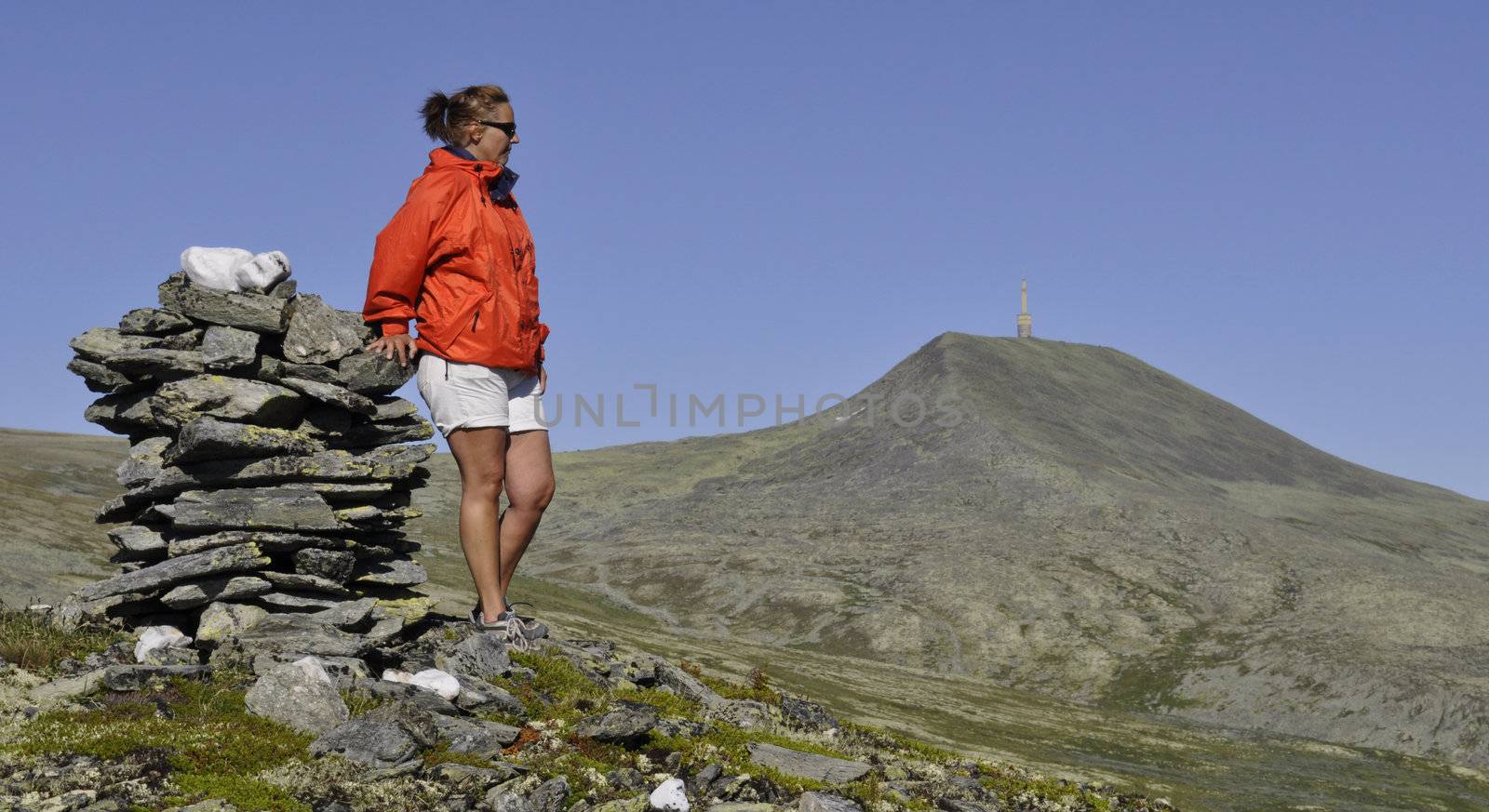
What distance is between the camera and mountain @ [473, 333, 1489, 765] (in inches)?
3558

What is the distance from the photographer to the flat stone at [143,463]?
15.6 m

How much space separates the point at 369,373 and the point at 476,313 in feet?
9.69

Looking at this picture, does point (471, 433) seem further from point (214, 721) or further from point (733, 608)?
point (733, 608)

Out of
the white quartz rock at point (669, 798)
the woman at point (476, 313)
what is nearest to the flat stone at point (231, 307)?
the woman at point (476, 313)

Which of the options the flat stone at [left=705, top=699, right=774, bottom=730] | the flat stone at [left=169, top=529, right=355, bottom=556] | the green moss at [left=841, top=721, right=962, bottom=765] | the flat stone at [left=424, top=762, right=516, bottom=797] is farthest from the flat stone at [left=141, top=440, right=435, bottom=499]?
the green moss at [left=841, top=721, right=962, bottom=765]

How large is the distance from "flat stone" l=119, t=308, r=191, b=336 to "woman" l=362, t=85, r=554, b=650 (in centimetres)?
312

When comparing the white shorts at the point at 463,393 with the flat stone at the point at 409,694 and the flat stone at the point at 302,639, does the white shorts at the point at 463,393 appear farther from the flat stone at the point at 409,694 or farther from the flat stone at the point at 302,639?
the flat stone at the point at 409,694

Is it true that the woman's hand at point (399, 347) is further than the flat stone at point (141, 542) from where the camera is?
No

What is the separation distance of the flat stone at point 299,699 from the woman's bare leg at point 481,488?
7.52ft

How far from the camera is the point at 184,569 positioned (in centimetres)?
1465

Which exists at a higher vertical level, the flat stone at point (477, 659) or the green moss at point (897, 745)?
the flat stone at point (477, 659)

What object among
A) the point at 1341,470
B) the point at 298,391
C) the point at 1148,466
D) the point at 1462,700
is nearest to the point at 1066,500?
the point at 1148,466

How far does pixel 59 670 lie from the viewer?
42.4 ft

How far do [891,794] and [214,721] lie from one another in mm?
6685
